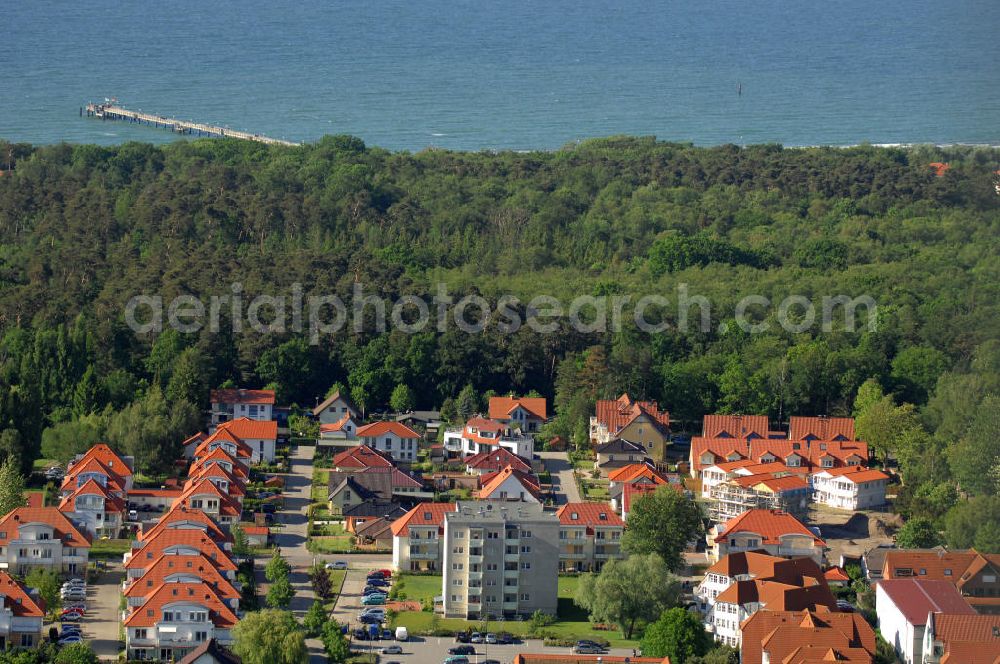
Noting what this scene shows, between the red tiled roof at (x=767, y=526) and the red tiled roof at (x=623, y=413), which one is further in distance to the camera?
the red tiled roof at (x=623, y=413)

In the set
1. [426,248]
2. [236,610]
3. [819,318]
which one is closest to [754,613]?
[236,610]

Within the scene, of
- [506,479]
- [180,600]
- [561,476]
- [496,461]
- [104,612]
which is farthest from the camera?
[561,476]

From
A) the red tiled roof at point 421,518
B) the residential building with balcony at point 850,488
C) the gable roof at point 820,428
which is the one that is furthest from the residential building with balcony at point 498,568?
the gable roof at point 820,428

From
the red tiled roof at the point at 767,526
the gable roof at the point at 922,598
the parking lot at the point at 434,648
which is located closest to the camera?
the parking lot at the point at 434,648

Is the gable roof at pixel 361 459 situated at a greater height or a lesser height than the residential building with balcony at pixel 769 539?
greater

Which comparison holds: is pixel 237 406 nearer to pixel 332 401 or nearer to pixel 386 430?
pixel 332 401

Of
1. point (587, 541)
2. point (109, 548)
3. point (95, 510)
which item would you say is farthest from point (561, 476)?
point (109, 548)

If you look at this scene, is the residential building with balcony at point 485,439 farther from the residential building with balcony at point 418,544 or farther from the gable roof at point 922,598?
the gable roof at point 922,598
